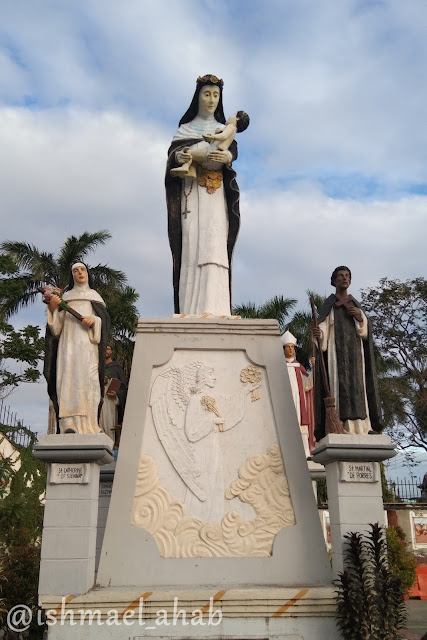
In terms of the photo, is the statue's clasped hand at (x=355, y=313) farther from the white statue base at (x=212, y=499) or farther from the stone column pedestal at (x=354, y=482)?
the stone column pedestal at (x=354, y=482)

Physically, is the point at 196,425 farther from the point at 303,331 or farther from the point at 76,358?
the point at 303,331

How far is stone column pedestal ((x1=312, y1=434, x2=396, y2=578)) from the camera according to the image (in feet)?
20.5

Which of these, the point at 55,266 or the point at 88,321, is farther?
the point at 55,266

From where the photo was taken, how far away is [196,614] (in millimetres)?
5859

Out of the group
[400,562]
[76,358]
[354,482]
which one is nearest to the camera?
[354,482]

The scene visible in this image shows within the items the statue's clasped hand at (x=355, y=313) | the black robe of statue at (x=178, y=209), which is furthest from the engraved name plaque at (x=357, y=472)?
the black robe of statue at (x=178, y=209)

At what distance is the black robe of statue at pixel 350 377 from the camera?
6699mm

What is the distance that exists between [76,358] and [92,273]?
50.5 ft

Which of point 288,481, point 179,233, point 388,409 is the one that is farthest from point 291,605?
point 388,409

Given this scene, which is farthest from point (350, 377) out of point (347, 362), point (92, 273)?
point (92, 273)

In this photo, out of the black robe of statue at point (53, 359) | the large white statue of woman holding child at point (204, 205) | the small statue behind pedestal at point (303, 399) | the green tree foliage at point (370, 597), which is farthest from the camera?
the small statue behind pedestal at point (303, 399)

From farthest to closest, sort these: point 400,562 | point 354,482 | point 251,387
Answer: point 400,562 → point 251,387 → point 354,482

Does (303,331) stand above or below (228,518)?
above

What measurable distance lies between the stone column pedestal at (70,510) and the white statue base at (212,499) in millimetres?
154
